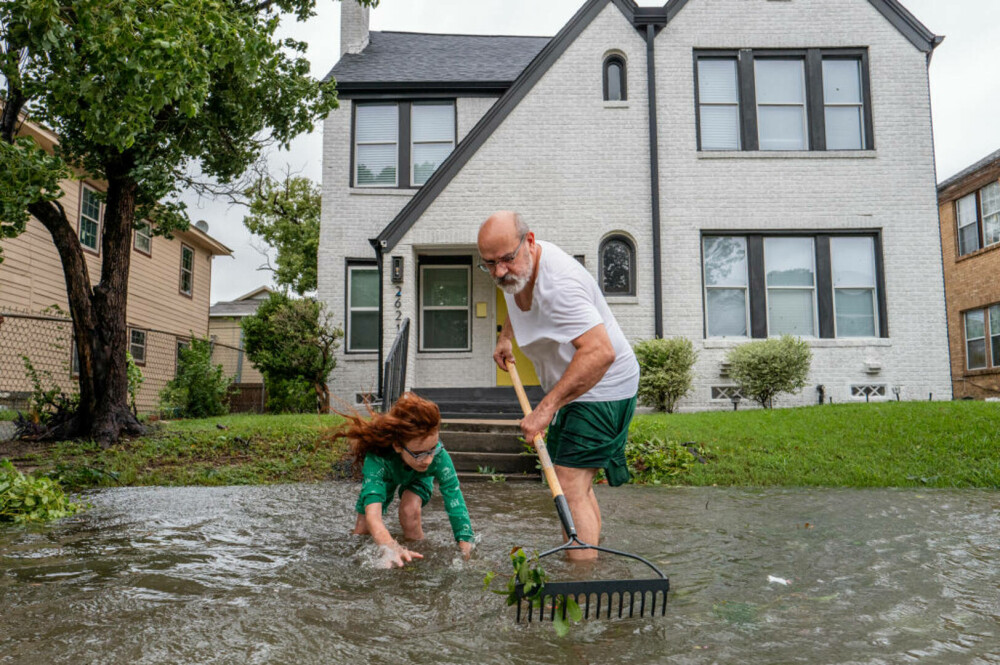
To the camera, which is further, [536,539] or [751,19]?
[751,19]

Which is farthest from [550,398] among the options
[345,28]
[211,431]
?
[345,28]

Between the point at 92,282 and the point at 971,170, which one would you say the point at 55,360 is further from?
the point at 971,170

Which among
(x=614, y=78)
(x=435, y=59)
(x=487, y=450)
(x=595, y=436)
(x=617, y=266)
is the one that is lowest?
(x=487, y=450)

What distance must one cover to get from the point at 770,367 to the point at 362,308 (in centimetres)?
750

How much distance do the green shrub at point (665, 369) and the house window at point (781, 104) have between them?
433 centimetres

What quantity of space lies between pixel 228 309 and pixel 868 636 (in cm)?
3377

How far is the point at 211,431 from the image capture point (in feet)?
32.5

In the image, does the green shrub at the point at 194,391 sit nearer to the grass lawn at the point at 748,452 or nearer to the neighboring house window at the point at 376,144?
the grass lawn at the point at 748,452

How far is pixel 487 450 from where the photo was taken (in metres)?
8.20

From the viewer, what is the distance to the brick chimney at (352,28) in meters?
15.7

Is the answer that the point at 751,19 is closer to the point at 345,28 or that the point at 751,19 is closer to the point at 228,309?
the point at 345,28

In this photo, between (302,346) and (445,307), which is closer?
(302,346)

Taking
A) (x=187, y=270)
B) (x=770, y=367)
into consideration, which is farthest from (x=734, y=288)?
(x=187, y=270)

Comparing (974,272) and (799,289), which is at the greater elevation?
(974,272)
